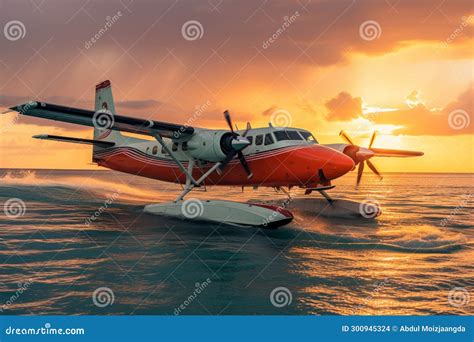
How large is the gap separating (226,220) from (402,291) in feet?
26.2

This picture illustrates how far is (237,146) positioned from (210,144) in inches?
53.0

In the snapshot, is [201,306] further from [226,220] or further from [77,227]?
[77,227]

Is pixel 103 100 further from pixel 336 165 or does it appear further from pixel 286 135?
pixel 336 165

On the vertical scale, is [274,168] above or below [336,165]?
below

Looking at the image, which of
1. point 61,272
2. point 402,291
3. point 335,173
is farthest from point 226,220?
point 402,291

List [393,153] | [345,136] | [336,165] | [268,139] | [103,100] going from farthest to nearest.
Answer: [103,100]
[393,153]
[345,136]
[268,139]
[336,165]

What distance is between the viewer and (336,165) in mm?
15547

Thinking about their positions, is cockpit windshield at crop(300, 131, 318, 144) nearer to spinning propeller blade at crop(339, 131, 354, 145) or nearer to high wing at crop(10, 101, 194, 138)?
spinning propeller blade at crop(339, 131, 354, 145)

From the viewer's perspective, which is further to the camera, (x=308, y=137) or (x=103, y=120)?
(x=308, y=137)

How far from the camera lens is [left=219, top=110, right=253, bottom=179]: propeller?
16.4 metres

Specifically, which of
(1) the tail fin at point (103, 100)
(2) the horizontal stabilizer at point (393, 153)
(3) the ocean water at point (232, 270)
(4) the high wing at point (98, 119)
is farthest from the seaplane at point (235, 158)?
(1) the tail fin at point (103, 100)

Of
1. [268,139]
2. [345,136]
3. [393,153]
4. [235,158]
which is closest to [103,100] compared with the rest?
[235,158]

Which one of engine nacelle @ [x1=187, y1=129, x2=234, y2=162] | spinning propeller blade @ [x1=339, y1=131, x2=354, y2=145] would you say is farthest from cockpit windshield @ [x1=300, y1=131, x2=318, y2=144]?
spinning propeller blade @ [x1=339, y1=131, x2=354, y2=145]

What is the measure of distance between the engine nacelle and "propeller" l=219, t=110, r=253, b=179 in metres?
0.13
